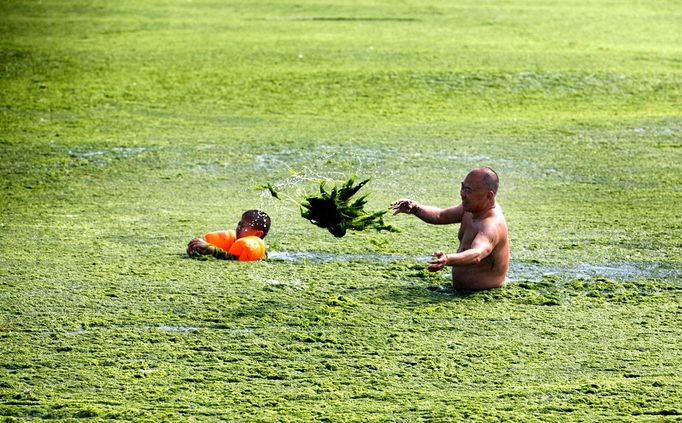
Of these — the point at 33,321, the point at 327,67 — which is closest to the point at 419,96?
the point at 327,67

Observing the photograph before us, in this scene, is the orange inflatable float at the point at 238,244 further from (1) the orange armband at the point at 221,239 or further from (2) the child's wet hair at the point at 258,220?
(2) the child's wet hair at the point at 258,220

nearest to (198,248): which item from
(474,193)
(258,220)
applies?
(258,220)

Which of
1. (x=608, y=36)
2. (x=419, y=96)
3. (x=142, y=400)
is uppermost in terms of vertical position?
Result: (x=608, y=36)

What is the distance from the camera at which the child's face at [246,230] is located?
6.18 metres

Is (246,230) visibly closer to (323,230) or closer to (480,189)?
(323,230)

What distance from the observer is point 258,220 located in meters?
6.22

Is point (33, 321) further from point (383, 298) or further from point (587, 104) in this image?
point (587, 104)

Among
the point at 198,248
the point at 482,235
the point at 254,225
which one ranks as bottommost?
the point at 198,248

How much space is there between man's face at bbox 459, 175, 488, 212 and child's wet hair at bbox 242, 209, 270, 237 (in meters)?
1.24

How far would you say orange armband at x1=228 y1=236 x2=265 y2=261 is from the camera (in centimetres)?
602

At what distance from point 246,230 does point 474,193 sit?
1.35m

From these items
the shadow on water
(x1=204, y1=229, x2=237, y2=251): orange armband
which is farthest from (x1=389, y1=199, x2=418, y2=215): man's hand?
(x1=204, y1=229, x2=237, y2=251): orange armband

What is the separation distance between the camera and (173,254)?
20.2 feet

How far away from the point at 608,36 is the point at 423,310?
8970 millimetres
